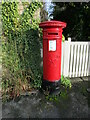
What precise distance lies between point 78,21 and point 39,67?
663cm

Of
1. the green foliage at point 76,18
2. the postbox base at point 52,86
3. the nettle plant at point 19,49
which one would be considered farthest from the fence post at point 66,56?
the green foliage at point 76,18

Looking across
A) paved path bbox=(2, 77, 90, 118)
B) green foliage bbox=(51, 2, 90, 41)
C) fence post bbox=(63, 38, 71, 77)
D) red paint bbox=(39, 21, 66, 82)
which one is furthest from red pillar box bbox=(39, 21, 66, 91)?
green foliage bbox=(51, 2, 90, 41)

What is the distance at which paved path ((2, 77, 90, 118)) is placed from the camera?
8.28ft

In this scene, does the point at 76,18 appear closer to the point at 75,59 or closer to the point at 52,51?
the point at 75,59

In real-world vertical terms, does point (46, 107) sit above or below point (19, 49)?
below

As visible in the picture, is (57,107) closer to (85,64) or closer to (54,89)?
(54,89)

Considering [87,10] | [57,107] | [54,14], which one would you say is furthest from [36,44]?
[54,14]

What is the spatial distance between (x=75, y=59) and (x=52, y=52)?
1.50 meters

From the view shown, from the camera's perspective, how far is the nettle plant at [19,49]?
126 inches

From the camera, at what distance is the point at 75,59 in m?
4.22

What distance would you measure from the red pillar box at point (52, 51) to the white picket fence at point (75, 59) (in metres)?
1.06

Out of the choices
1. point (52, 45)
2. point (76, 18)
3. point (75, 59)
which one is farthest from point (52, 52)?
point (76, 18)

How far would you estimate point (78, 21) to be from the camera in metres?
8.91

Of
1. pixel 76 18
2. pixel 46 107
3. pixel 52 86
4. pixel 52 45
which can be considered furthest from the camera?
pixel 76 18
